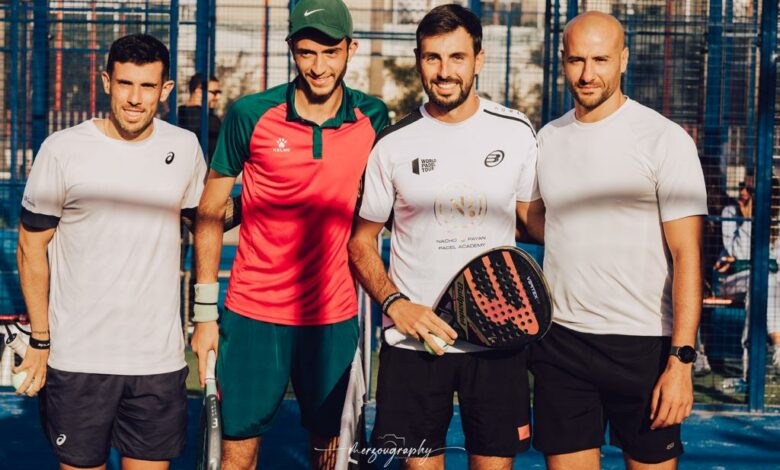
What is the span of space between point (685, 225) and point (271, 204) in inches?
61.2

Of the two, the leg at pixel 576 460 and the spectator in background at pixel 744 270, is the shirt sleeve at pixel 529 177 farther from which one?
the spectator in background at pixel 744 270

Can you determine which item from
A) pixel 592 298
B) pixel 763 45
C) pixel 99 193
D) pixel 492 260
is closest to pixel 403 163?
pixel 492 260

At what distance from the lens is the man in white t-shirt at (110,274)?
12.7 feet

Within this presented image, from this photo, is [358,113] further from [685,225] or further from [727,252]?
[727,252]

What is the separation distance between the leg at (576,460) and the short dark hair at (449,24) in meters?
1.47

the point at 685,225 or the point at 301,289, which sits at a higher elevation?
the point at 685,225

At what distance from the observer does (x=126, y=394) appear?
3984 mm

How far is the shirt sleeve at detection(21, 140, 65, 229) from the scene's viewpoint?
151 inches

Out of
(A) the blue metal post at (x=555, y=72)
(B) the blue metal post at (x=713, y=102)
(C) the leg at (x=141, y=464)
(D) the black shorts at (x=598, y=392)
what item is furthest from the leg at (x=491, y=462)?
(B) the blue metal post at (x=713, y=102)

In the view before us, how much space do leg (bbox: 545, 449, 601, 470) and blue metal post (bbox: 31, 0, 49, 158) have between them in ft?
18.4

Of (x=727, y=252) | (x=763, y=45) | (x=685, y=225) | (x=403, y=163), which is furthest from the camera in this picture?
(x=727, y=252)

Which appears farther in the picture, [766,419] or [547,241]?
[766,419]

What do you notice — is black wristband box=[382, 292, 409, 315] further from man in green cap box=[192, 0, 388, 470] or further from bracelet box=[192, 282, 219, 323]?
bracelet box=[192, 282, 219, 323]

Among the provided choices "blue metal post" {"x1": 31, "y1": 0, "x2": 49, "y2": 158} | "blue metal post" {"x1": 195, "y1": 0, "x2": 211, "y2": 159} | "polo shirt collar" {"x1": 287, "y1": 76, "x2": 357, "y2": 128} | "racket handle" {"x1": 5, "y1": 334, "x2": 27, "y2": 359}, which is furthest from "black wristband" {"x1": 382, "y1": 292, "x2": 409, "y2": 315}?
"blue metal post" {"x1": 31, "y1": 0, "x2": 49, "y2": 158}
